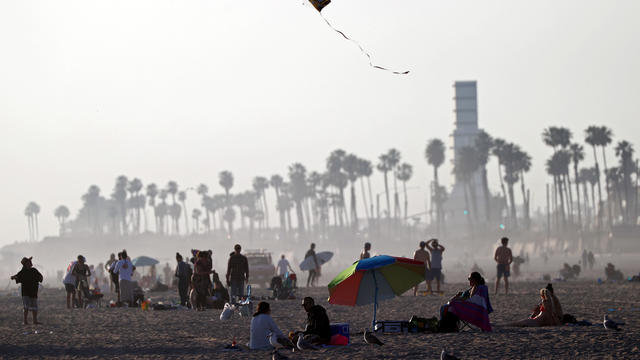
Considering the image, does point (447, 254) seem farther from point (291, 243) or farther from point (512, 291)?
point (512, 291)

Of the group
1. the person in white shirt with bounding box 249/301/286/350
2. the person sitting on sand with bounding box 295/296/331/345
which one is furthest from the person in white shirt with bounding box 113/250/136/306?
the person sitting on sand with bounding box 295/296/331/345

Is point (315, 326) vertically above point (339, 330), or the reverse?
point (315, 326)

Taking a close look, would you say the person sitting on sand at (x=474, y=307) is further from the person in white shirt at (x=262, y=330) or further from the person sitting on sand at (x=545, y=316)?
the person in white shirt at (x=262, y=330)

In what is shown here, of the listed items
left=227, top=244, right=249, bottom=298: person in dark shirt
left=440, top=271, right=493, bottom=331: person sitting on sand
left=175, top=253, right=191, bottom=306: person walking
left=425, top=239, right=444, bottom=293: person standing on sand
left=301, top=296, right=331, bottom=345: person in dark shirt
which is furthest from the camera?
left=425, top=239, right=444, bottom=293: person standing on sand

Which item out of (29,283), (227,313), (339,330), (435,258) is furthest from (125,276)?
(339,330)

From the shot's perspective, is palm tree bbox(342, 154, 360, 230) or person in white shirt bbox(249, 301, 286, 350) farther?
palm tree bbox(342, 154, 360, 230)

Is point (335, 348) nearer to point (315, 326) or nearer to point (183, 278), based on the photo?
point (315, 326)

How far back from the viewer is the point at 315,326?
1451 centimetres

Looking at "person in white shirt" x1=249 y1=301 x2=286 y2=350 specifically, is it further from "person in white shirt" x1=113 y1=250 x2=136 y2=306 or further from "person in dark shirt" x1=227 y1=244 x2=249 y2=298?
"person in white shirt" x1=113 y1=250 x2=136 y2=306

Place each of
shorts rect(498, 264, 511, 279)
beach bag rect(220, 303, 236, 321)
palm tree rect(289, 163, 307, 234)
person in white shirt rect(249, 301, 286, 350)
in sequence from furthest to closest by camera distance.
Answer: palm tree rect(289, 163, 307, 234) < shorts rect(498, 264, 511, 279) < beach bag rect(220, 303, 236, 321) < person in white shirt rect(249, 301, 286, 350)

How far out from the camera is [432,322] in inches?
633

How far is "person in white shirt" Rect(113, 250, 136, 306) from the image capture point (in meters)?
25.9

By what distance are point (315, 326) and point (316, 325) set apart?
0.9 inches

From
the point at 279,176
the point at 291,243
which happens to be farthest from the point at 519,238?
the point at 279,176
